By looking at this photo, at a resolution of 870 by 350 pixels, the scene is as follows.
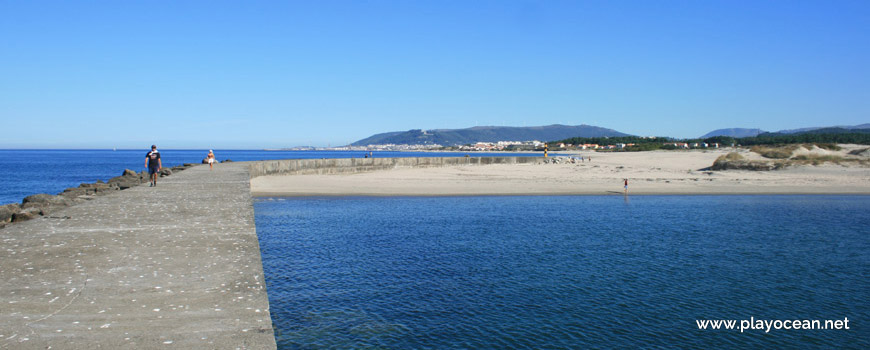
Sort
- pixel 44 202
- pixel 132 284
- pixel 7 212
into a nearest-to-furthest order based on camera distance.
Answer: pixel 132 284
pixel 7 212
pixel 44 202

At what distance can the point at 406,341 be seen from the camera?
8102 millimetres

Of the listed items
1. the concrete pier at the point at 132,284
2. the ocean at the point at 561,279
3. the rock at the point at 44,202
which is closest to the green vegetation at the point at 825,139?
the ocean at the point at 561,279

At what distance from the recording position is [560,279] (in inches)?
452

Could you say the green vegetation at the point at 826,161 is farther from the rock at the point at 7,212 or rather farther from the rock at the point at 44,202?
the rock at the point at 7,212

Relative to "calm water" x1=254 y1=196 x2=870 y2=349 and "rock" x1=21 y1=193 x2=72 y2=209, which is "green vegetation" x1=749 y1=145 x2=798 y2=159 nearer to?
"calm water" x1=254 y1=196 x2=870 y2=349

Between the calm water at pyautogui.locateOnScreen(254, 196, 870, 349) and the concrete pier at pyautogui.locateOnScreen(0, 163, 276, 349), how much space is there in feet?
5.19

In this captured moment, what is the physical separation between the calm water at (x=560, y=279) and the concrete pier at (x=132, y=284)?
1.58 metres

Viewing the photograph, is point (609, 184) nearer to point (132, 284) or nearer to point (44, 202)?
point (44, 202)

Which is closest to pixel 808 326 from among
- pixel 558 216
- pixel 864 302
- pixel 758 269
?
pixel 864 302

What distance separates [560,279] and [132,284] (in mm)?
7682

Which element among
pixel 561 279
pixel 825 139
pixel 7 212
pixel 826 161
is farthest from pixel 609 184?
pixel 825 139

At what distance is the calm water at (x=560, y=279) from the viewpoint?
27.8 feet

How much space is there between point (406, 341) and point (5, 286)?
4.67 meters

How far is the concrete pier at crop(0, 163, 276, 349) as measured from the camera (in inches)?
193
